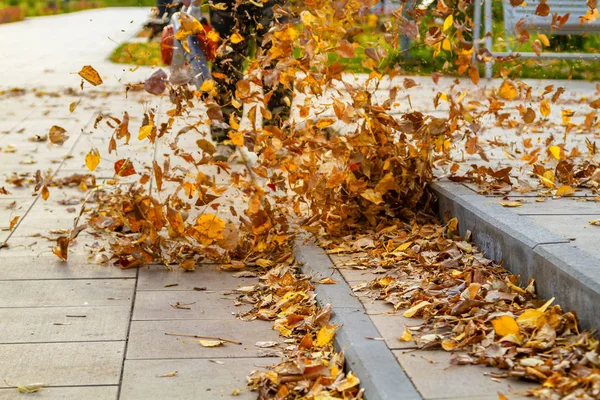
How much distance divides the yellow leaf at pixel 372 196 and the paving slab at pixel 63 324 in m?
1.41

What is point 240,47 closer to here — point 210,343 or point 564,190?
point 564,190

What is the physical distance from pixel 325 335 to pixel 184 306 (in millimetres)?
903

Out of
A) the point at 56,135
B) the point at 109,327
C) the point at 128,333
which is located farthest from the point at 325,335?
the point at 56,135

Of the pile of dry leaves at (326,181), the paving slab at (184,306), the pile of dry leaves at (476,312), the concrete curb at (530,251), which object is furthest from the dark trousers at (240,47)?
the paving slab at (184,306)

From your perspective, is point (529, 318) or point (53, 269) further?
point (53, 269)

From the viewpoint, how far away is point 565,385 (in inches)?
118

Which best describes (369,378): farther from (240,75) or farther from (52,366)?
(240,75)

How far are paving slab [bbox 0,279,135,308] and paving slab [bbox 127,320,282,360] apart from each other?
15.3 inches

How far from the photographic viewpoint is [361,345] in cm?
352

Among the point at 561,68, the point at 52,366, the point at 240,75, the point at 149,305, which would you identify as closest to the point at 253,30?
the point at 240,75

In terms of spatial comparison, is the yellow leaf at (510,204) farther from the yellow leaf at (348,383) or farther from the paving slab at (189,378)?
the yellow leaf at (348,383)

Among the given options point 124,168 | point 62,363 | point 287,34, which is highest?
point 287,34

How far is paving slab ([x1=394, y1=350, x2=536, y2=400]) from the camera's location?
305 cm

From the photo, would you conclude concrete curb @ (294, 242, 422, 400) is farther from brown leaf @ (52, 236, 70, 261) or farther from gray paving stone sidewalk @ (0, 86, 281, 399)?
brown leaf @ (52, 236, 70, 261)
